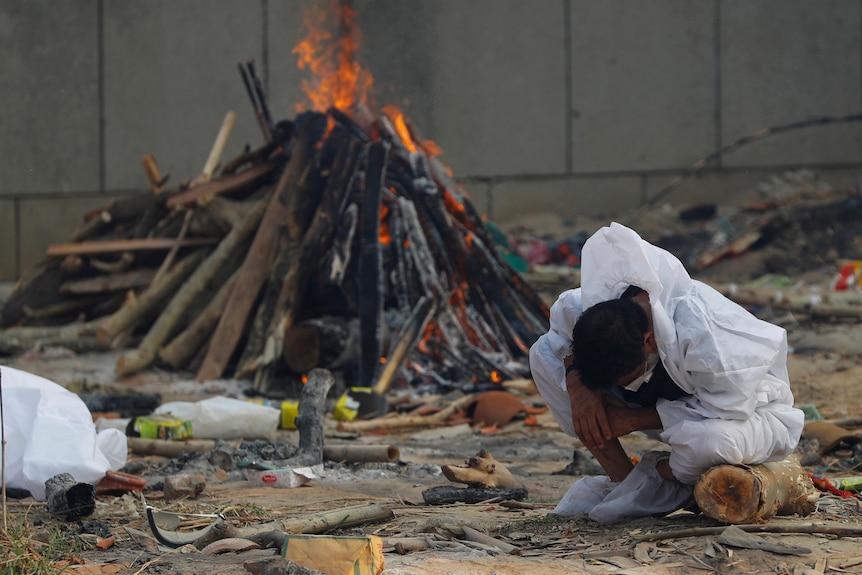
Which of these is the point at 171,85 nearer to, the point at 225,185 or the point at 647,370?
the point at 225,185

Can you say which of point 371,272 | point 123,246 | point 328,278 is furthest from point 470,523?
point 123,246

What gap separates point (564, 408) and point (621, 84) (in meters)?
10.3

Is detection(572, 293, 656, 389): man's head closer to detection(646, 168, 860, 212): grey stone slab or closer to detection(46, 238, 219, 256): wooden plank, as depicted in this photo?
detection(46, 238, 219, 256): wooden plank

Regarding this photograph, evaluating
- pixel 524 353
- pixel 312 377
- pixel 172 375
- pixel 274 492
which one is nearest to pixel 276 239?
pixel 172 375

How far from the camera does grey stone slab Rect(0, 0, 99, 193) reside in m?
14.6

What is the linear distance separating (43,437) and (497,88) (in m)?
10.2

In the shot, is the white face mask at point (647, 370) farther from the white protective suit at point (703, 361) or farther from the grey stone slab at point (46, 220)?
the grey stone slab at point (46, 220)

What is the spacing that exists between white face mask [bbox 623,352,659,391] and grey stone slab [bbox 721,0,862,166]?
1030 centimetres

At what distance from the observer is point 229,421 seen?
617 cm

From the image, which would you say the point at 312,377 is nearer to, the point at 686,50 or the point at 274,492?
the point at 274,492

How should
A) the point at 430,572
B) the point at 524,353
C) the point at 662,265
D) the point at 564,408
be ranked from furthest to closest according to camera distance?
1. the point at 524,353
2. the point at 564,408
3. the point at 662,265
4. the point at 430,572

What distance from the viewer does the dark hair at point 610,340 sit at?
3439mm

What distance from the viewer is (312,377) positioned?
5.55 meters

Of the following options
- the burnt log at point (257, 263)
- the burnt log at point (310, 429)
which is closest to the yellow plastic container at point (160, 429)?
the burnt log at point (310, 429)
